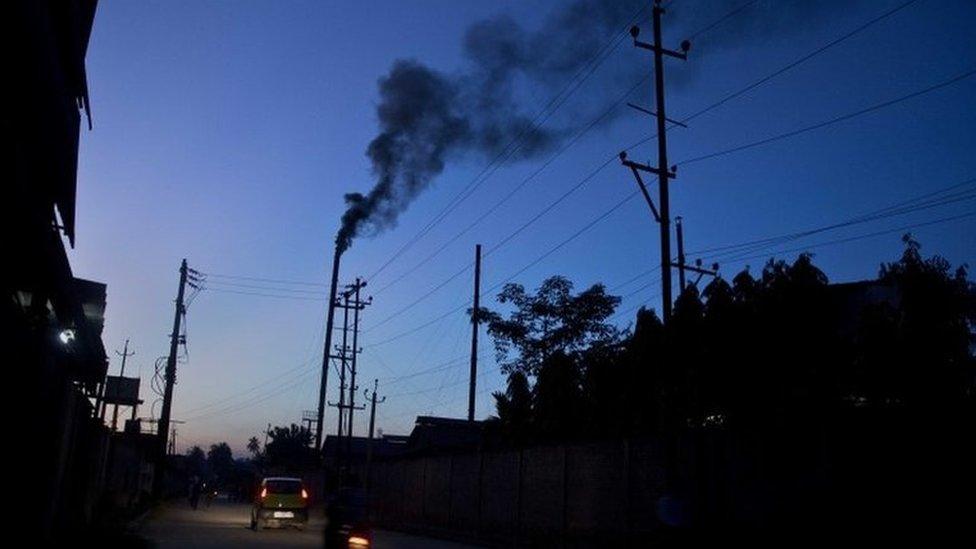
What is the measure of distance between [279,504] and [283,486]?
69 cm

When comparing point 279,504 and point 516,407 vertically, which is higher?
point 516,407

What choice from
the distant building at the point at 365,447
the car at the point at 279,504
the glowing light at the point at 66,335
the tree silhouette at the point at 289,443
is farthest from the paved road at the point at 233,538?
the tree silhouette at the point at 289,443

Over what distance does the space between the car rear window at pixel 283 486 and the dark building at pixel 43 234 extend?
47.5 feet

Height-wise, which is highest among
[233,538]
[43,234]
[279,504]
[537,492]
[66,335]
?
[43,234]

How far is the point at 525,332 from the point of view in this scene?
123 feet

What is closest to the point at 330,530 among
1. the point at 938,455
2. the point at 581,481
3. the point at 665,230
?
the point at 581,481

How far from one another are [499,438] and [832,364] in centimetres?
2084

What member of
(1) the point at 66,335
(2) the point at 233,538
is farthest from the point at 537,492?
(1) the point at 66,335

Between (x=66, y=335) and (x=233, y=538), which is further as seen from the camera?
(x=233, y=538)

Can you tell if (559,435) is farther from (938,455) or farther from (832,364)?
(938,455)

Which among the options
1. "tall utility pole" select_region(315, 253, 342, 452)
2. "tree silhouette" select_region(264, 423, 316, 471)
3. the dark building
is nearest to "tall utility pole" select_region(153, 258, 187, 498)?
"tall utility pole" select_region(315, 253, 342, 452)

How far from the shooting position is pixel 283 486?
3023cm

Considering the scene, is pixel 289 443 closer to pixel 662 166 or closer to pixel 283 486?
pixel 283 486

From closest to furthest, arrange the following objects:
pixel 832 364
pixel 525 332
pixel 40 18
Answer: pixel 40 18
pixel 832 364
pixel 525 332
